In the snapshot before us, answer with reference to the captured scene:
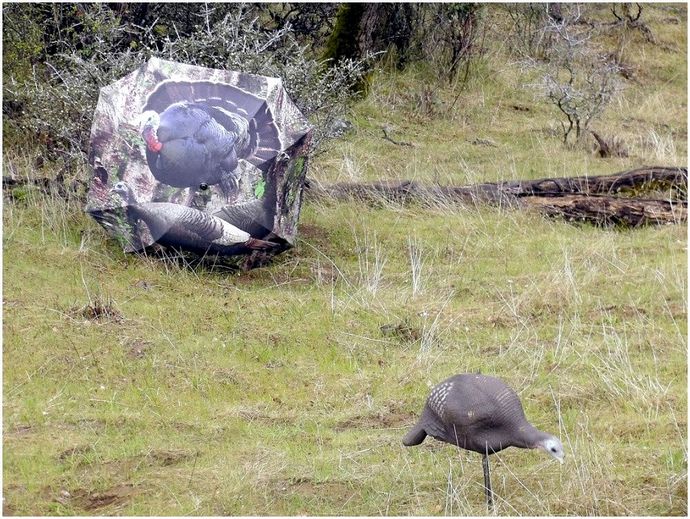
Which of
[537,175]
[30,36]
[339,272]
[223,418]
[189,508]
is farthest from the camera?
[537,175]

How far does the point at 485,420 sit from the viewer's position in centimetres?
455

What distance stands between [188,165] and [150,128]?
38cm

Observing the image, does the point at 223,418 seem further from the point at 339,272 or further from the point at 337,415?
the point at 339,272

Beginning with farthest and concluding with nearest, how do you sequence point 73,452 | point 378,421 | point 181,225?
1. point 181,225
2. point 378,421
3. point 73,452

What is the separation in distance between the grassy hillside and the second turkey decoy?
0.66 metres

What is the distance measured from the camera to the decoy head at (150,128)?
7633mm

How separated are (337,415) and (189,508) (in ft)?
4.12

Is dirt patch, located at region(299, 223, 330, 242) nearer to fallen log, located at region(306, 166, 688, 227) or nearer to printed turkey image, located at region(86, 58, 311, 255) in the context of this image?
fallen log, located at region(306, 166, 688, 227)

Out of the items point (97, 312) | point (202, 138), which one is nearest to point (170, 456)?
point (97, 312)

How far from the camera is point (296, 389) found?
20.2 feet

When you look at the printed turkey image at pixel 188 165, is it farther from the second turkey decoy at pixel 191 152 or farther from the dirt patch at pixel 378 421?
the dirt patch at pixel 378 421

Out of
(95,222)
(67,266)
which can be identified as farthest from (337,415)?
(95,222)

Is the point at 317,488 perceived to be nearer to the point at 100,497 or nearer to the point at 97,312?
the point at 100,497

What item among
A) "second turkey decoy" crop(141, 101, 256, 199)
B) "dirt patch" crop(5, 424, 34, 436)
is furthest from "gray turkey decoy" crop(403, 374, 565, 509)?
"second turkey decoy" crop(141, 101, 256, 199)
